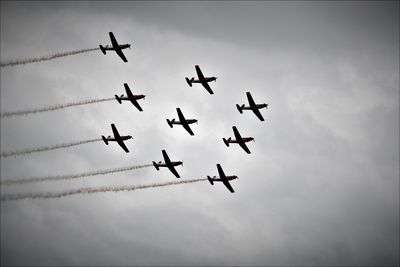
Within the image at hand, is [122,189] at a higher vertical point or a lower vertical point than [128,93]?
lower

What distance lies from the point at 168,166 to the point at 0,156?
28350mm

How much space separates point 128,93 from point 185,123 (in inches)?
446

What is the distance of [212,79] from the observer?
88438 mm

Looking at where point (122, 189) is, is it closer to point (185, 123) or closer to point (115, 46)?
point (185, 123)

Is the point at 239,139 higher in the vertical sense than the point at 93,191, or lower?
higher

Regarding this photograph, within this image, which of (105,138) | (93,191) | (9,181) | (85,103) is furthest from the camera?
(105,138)

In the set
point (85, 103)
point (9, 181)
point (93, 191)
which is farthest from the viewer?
point (85, 103)

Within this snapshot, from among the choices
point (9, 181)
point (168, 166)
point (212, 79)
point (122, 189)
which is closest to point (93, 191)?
point (122, 189)

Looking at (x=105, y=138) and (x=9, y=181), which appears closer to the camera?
(x=9, y=181)

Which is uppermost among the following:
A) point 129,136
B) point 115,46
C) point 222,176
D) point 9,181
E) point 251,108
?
point 115,46

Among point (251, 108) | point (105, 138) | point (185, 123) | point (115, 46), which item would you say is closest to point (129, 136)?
point (105, 138)

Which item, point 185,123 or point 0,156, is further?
point 185,123

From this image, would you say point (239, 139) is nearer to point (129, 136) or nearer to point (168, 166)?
point (168, 166)

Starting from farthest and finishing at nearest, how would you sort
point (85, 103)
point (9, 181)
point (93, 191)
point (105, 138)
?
point (105, 138) < point (85, 103) < point (93, 191) < point (9, 181)
